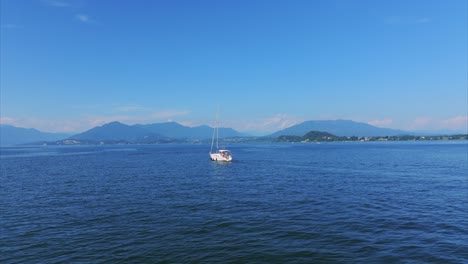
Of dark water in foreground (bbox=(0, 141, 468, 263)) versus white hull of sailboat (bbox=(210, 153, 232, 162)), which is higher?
white hull of sailboat (bbox=(210, 153, 232, 162))

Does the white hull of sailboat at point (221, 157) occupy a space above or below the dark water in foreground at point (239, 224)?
above

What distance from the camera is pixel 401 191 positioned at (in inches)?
1596

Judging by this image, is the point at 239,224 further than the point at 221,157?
No

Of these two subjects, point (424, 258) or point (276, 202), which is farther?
point (276, 202)

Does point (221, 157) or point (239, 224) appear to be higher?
point (221, 157)

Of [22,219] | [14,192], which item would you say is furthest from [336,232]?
[14,192]

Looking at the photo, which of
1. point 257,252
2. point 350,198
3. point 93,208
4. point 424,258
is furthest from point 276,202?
point 93,208

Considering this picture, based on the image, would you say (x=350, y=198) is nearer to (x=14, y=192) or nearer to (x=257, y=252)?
(x=257, y=252)

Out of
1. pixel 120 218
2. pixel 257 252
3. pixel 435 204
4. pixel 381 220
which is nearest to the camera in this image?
pixel 257 252

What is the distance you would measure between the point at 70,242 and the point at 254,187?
97.4ft

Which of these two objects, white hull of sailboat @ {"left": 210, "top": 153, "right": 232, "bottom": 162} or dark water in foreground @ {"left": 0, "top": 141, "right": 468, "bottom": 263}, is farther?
white hull of sailboat @ {"left": 210, "top": 153, "right": 232, "bottom": 162}

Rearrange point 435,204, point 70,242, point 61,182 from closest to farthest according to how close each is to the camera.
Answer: point 70,242, point 435,204, point 61,182

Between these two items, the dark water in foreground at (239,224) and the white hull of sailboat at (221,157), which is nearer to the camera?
the dark water in foreground at (239,224)

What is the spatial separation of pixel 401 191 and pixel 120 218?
127 ft
